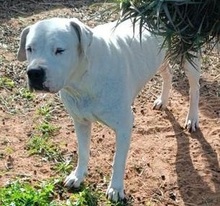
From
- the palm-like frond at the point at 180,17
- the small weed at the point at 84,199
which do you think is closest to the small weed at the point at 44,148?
the small weed at the point at 84,199

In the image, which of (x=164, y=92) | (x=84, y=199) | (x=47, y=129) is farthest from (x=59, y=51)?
(x=164, y=92)

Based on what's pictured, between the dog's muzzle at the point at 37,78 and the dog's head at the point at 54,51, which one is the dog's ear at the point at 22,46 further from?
the dog's muzzle at the point at 37,78

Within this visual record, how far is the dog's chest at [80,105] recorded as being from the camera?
11.0 feet

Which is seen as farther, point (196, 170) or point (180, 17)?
point (196, 170)

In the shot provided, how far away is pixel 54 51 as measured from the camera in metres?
3.02

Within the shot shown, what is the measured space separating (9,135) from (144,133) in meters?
1.01

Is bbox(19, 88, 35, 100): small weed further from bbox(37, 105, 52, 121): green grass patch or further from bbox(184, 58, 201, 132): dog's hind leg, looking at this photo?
bbox(184, 58, 201, 132): dog's hind leg

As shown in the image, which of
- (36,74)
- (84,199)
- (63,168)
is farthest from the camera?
(63,168)

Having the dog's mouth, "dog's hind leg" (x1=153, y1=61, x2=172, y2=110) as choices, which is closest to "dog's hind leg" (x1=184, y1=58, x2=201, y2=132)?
"dog's hind leg" (x1=153, y1=61, x2=172, y2=110)

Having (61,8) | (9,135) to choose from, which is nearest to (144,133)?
(9,135)

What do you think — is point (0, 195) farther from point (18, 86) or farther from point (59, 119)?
point (18, 86)

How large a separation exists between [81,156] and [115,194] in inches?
13.9

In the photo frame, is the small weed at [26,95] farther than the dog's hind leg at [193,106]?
Yes

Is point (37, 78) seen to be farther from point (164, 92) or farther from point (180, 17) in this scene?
point (164, 92)
